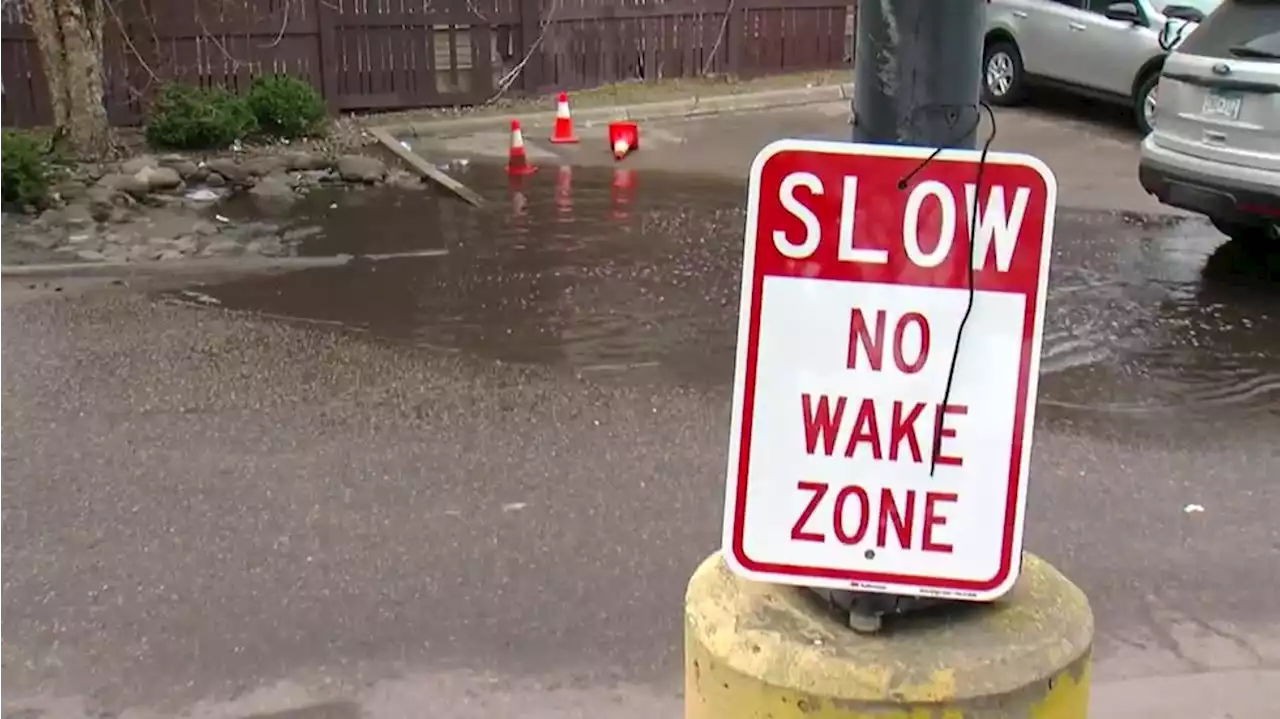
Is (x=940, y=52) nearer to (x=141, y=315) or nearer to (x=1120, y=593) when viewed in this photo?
(x=1120, y=593)

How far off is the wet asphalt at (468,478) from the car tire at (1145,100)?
481 cm

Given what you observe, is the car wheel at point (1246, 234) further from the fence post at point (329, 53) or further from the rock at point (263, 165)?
the fence post at point (329, 53)

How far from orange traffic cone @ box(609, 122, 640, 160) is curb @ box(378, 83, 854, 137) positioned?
5.25 ft

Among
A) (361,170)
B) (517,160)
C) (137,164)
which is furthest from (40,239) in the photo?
(517,160)

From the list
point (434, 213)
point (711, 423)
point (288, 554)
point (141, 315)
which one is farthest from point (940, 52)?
point (434, 213)

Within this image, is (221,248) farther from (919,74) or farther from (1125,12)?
(1125,12)

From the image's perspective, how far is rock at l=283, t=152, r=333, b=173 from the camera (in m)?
11.9

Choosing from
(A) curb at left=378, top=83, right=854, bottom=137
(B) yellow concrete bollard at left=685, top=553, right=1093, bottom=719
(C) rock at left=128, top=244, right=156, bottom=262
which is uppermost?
(B) yellow concrete bollard at left=685, top=553, right=1093, bottom=719

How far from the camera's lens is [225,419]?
19.5ft

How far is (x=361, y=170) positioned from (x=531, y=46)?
469 cm

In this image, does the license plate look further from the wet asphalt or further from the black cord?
the black cord

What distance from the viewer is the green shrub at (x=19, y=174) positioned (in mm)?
9852

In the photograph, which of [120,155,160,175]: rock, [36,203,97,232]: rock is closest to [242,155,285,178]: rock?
[120,155,160,175]: rock

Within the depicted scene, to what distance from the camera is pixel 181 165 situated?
1173cm
